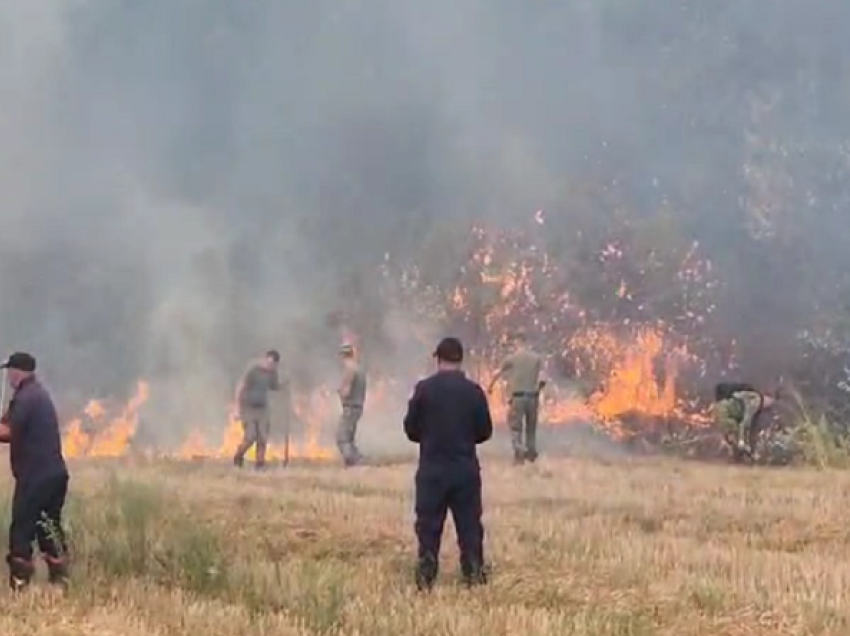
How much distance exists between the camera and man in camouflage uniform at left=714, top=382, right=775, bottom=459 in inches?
703

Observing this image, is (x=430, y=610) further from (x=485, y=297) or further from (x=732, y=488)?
(x=485, y=297)

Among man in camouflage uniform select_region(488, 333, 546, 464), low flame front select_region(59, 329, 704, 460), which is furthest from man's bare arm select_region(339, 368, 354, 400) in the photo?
low flame front select_region(59, 329, 704, 460)

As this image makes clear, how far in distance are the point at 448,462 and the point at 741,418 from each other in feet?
35.5

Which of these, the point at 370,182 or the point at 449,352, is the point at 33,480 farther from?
the point at 370,182

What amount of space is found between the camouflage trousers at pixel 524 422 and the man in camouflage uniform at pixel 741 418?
3667mm

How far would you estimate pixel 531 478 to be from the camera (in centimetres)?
1337

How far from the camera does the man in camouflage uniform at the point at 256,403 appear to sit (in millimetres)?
15289

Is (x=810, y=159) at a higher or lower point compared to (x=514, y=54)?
lower

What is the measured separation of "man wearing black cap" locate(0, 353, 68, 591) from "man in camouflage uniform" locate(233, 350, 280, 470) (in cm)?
712

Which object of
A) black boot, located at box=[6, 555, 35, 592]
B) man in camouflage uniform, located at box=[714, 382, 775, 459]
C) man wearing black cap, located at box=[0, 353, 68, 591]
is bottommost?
black boot, located at box=[6, 555, 35, 592]

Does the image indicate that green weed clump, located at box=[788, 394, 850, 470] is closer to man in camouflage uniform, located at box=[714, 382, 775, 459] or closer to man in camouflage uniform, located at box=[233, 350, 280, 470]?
man in camouflage uniform, located at box=[714, 382, 775, 459]

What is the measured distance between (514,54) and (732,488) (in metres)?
17.8

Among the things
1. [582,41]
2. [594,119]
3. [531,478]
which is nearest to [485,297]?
[594,119]

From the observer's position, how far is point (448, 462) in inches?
311
